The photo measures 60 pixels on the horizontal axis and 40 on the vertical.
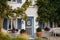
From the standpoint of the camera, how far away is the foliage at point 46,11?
27.4 m

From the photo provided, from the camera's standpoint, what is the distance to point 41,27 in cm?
2861

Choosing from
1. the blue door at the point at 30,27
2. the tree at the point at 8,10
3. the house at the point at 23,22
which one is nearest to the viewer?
the tree at the point at 8,10

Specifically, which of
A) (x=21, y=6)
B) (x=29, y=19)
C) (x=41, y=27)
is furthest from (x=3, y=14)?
(x=41, y=27)

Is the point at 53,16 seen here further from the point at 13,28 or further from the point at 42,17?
the point at 13,28

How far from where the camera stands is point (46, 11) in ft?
89.8

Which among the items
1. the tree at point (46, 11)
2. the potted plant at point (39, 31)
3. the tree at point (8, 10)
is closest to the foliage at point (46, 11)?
the tree at point (46, 11)

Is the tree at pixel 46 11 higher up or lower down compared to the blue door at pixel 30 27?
higher up

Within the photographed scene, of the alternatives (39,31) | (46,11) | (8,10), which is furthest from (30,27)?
(8,10)

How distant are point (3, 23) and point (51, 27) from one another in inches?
243

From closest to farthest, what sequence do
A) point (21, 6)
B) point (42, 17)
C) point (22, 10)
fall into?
point (22, 10) → point (21, 6) → point (42, 17)

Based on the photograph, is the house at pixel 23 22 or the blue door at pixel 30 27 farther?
the blue door at pixel 30 27

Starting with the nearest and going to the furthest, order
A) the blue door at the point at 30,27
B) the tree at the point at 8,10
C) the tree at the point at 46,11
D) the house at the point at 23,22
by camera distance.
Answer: the tree at the point at 8,10 → the house at the point at 23,22 → the tree at the point at 46,11 → the blue door at the point at 30,27

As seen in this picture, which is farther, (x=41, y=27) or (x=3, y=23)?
(x=41, y=27)

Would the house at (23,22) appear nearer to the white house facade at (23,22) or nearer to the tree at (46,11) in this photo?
the white house facade at (23,22)
